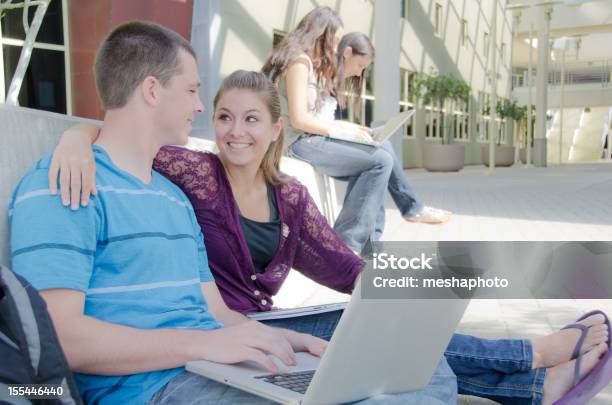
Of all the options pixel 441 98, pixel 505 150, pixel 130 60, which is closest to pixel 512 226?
pixel 130 60

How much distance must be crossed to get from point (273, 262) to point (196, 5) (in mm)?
8655

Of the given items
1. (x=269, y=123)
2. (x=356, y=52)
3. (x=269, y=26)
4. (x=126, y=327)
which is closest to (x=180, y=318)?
(x=126, y=327)

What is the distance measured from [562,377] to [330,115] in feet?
7.88

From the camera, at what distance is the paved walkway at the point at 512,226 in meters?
3.46

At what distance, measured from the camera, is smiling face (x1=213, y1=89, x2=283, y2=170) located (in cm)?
214

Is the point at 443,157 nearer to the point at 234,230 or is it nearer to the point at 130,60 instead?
the point at 234,230

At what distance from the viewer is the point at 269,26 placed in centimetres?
1207

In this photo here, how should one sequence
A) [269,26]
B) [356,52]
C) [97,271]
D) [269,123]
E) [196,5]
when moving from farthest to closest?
[269,26] → [196,5] → [356,52] → [269,123] → [97,271]

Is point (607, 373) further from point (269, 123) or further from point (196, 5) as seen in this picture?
point (196, 5)

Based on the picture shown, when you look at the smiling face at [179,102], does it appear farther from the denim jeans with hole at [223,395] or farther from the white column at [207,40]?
the white column at [207,40]

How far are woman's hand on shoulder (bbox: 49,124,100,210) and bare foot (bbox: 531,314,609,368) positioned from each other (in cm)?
142

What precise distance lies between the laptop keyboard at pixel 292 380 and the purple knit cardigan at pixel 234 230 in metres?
0.64

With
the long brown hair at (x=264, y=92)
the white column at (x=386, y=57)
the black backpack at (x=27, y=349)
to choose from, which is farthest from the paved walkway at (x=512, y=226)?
the white column at (x=386, y=57)

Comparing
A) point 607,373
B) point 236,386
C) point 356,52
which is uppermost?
point 356,52
